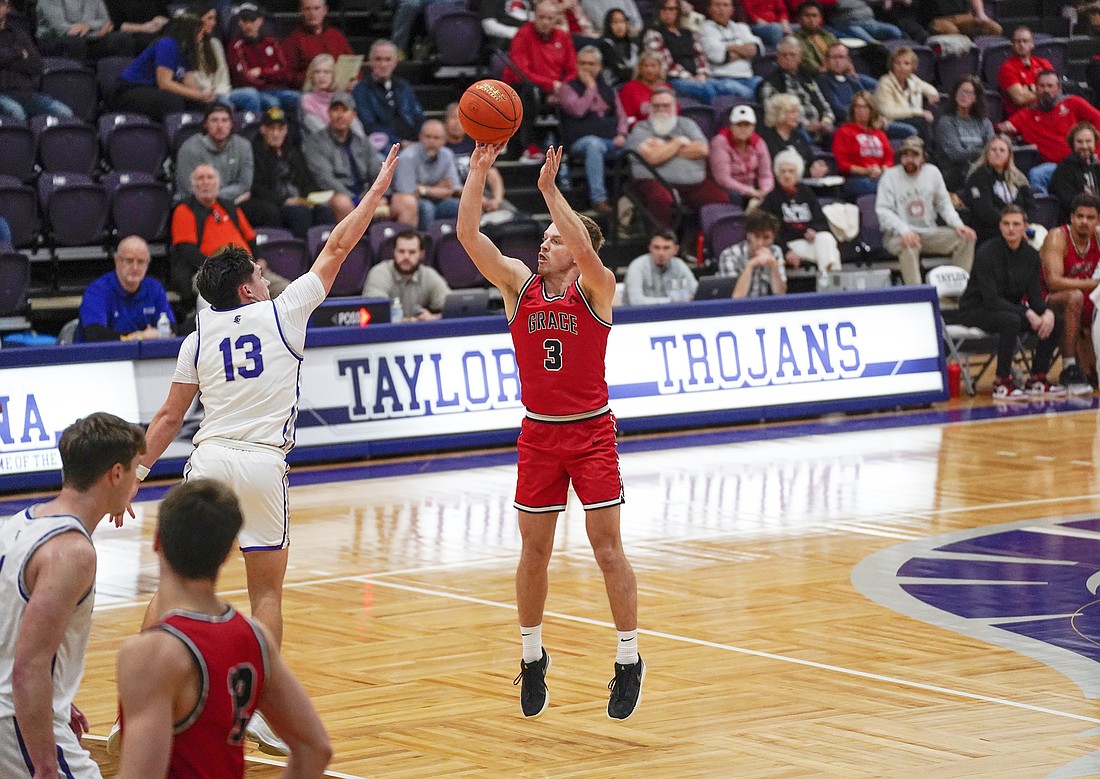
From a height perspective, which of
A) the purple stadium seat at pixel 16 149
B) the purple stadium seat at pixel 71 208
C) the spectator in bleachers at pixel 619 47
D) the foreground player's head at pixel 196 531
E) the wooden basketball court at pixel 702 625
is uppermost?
the spectator in bleachers at pixel 619 47

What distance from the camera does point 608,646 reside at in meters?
7.72

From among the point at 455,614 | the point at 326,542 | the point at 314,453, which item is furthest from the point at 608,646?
the point at 314,453

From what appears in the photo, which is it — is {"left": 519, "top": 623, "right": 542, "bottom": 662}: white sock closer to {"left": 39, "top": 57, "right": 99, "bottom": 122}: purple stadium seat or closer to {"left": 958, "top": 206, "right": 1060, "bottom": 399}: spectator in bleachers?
{"left": 958, "top": 206, "right": 1060, "bottom": 399}: spectator in bleachers

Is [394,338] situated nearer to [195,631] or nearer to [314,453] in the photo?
[314,453]

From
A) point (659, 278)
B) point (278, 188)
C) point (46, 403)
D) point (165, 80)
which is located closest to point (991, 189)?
point (659, 278)

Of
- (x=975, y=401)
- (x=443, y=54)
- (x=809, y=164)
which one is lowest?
(x=975, y=401)

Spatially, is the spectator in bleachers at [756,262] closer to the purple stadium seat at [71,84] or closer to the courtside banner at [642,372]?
the courtside banner at [642,372]

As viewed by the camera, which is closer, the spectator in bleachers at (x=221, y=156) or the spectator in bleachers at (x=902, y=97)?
the spectator in bleachers at (x=221, y=156)

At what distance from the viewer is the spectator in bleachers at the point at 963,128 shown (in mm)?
19719

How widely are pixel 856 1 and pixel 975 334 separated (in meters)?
6.83

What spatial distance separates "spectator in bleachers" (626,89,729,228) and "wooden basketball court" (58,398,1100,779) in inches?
175

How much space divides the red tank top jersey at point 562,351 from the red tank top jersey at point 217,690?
343 centimetres

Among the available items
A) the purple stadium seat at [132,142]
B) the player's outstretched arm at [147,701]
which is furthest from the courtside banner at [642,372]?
the player's outstretched arm at [147,701]

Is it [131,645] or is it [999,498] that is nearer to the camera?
[131,645]
